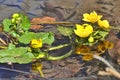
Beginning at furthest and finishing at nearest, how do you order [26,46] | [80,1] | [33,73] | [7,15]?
1. [80,1]
2. [7,15]
3. [26,46]
4. [33,73]

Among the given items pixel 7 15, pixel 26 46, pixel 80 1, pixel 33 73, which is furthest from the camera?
Answer: pixel 80 1

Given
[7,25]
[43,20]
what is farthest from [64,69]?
[43,20]

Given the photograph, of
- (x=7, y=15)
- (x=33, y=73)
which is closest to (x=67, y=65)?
(x=33, y=73)

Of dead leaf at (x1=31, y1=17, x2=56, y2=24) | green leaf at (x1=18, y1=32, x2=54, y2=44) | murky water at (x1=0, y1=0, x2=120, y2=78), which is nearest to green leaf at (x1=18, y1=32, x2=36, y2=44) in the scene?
green leaf at (x1=18, y1=32, x2=54, y2=44)

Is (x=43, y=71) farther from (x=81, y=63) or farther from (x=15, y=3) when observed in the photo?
(x=15, y=3)

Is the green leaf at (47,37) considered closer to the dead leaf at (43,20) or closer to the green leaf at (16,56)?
the green leaf at (16,56)

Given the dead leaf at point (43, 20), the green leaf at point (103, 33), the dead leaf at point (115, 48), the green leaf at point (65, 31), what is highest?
the dead leaf at point (43, 20)

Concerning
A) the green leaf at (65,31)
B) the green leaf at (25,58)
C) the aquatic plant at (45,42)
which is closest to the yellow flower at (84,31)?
the aquatic plant at (45,42)

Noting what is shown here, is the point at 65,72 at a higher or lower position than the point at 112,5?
lower

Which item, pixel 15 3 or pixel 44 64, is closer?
pixel 44 64

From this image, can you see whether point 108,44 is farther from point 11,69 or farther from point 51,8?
point 51,8

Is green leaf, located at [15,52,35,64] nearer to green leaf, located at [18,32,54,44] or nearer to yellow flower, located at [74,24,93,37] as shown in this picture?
green leaf, located at [18,32,54,44]
